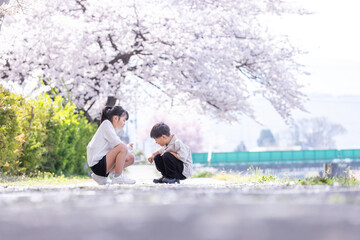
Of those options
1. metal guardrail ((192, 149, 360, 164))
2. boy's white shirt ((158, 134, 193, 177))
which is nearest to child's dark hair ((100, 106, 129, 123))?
boy's white shirt ((158, 134, 193, 177))

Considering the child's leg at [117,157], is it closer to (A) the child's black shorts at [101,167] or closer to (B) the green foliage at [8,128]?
(A) the child's black shorts at [101,167]

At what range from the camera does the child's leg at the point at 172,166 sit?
734 cm

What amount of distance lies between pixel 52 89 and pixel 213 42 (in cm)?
459

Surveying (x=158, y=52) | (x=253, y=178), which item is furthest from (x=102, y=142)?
(x=158, y=52)

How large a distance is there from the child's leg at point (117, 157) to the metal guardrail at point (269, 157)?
27.9 metres

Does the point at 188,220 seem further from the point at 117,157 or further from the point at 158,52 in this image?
the point at 158,52

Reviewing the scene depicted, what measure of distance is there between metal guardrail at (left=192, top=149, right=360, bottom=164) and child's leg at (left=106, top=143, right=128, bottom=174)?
91.7 ft

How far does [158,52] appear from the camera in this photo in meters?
15.3

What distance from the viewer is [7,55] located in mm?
15453

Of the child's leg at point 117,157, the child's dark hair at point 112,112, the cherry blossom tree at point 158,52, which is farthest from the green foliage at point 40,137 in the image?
the child's leg at point 117,157

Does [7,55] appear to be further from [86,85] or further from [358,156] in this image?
[358,156]

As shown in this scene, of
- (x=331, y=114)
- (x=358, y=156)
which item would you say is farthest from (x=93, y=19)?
(x=331, y=114)

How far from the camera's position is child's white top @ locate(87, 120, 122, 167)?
694 centimetres

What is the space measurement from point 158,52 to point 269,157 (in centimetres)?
2590
